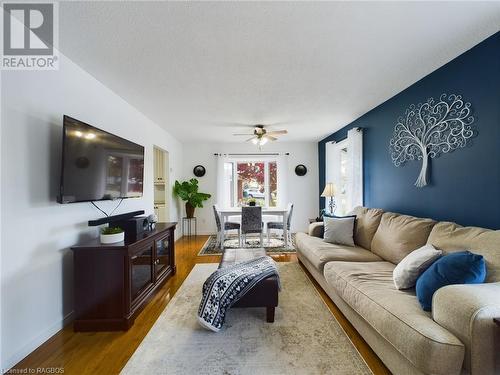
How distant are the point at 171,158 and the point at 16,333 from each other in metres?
3.88

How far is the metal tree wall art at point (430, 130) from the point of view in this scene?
7.20ft

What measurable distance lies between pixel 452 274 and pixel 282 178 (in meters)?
4.70

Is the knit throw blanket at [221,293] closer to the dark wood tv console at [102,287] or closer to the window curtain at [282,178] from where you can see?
the dark wood tv console at [102,287]

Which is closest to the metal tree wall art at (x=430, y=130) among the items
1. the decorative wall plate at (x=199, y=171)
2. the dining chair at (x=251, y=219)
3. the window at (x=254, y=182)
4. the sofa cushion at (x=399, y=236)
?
the sofa cushion at (x=399, y=236)

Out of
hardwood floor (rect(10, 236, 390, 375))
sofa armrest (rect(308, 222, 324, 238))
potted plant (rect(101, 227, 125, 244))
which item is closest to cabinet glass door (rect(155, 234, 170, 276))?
hardwood floor (rect(10, 236, 390, 375))

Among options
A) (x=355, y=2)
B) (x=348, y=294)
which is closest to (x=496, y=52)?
(x=355, y=2)

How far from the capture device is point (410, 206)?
2.89 m

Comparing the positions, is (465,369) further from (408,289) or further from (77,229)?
(77,229)

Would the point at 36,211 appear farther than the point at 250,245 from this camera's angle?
No

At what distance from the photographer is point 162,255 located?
3068 millimetres

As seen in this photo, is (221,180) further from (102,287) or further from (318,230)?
(102,287)

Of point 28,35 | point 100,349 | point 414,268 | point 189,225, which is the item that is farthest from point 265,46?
point 189,225

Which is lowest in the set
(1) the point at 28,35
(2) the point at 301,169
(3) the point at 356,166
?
(3) the point at 356,166

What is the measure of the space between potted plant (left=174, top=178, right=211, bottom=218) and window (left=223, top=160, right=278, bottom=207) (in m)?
0.86
